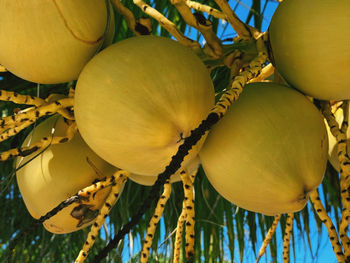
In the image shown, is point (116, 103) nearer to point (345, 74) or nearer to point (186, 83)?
point (186, 83)

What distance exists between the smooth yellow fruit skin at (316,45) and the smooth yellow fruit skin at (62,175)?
1.16ft

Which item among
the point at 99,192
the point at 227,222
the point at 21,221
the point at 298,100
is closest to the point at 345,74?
the point at 298,100

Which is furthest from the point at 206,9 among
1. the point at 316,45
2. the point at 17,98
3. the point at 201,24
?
the point at 17,98

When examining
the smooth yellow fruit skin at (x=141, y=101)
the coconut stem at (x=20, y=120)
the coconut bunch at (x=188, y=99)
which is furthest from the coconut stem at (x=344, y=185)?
the coconut stem at (x=20, y=120)

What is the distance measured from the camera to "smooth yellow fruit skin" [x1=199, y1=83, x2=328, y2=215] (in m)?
0.68

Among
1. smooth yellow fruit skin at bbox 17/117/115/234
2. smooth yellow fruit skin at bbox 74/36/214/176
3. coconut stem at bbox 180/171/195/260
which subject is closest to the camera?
smooth yellow fruit skin at bbox 74/36/214/176

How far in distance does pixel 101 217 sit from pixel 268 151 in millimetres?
273

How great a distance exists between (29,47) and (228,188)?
1.13 feet

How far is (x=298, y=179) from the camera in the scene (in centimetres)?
68

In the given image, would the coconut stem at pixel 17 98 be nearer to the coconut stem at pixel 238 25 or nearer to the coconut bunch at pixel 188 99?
the coconut bunch at pixel 188 99

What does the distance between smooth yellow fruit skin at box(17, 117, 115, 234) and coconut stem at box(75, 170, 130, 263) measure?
6 centimetres

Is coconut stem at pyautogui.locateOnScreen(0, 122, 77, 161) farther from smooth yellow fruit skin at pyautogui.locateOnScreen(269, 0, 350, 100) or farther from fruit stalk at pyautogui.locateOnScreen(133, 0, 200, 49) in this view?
smooth yellow fruit skin at pyautogui.locateOnScreen(269, 0, 350, 100)

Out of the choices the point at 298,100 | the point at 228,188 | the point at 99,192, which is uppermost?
the point at 298,100

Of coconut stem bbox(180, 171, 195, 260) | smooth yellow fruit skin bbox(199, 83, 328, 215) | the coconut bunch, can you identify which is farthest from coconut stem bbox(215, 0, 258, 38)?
coconut stem bbox(180, 171, 195, 260)
